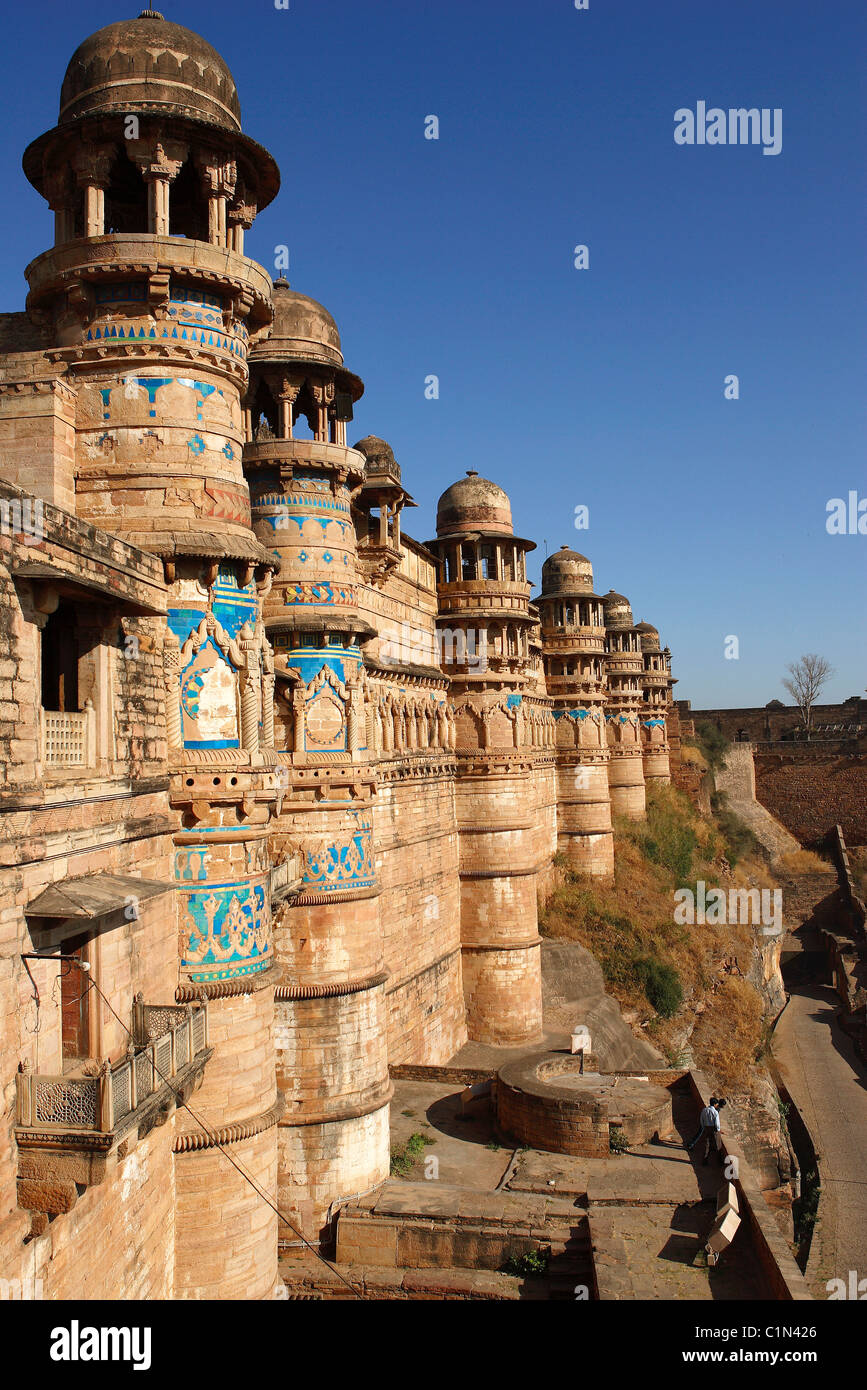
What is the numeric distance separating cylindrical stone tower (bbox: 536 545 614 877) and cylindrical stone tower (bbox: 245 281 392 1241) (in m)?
21.1

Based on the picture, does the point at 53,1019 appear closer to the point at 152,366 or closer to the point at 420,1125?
the point at 152,366

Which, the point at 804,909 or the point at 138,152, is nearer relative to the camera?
the point at 138,152

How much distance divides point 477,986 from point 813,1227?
8.91 metres

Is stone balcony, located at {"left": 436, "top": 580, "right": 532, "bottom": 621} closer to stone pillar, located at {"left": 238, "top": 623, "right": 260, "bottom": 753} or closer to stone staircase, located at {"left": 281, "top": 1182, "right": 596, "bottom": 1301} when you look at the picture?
stone staircase, located at {"left": 281, "top": 1182, "right": 596, "bottom": 1301}

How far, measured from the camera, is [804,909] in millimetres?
51438

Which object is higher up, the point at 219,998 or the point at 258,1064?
the point at 219,998

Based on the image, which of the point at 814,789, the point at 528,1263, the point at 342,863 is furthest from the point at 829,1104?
the point at 814,789

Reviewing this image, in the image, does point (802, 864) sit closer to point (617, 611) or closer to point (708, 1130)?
point (617, 611)

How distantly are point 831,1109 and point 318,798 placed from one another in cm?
2298

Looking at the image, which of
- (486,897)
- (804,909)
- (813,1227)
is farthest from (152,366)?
(804,909)

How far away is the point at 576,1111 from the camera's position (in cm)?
1697

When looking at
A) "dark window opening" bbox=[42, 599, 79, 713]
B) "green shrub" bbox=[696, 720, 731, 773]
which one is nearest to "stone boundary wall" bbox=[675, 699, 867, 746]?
"green shrub" bbox=[696, 720, 731, 773]

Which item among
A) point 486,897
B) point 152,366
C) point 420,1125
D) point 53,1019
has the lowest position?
point 420,1125

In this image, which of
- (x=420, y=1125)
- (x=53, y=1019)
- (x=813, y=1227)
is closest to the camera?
(x=53, y=1019)
